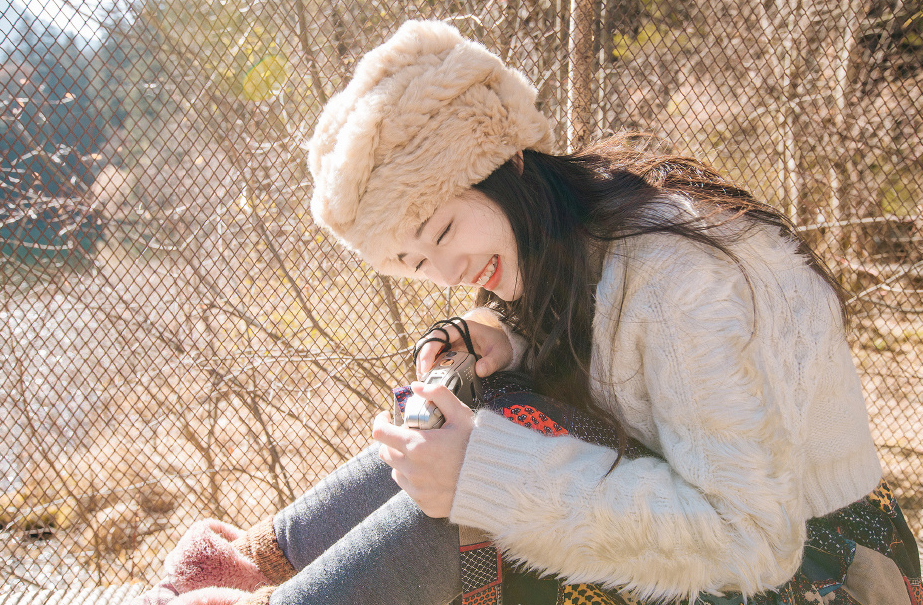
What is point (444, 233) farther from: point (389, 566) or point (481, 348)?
point (389, 566)

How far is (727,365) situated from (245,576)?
93 centimetres

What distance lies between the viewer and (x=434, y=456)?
2.97 ft

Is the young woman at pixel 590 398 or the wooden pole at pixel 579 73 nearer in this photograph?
the young woman at pixel 590 398

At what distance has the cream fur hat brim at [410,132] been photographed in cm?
98

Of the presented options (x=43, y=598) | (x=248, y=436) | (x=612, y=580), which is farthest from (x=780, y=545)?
(x=43, y=598)

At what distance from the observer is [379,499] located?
3.89 ft

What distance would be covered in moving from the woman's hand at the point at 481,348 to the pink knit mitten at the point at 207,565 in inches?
19.3

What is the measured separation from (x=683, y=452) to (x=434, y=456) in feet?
1.20

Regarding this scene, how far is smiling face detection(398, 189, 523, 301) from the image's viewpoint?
105 cm

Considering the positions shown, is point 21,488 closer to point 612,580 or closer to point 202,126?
point 202,126

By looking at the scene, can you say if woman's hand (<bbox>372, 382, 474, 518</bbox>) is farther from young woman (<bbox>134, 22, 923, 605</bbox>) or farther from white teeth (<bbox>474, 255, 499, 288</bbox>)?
white teeth (<bbox>474, 255, 499, 288</bbox>)

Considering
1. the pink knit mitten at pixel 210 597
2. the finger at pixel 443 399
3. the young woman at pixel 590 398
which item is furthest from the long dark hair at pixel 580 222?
the pink knit mitten at pixel 210 597

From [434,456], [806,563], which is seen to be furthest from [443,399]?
[806,563]

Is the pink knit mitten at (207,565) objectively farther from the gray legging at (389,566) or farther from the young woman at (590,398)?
the gray legging at (389,566)
